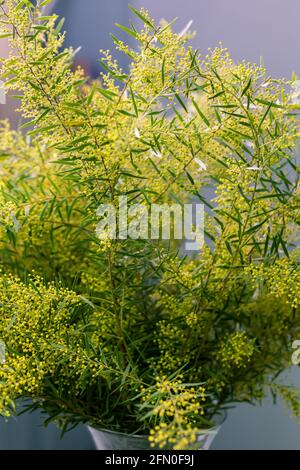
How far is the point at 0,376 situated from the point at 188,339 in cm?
22

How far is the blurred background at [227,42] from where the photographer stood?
3.44 feet

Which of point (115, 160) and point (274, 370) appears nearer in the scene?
point (115, 160)

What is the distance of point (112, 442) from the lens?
25.5 inches

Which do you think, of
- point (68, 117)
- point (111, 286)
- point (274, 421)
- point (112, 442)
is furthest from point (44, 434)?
point (68, 117)

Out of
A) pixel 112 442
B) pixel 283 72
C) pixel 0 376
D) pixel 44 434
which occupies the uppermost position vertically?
pixel 283 72

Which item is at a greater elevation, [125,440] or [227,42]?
[227,42]

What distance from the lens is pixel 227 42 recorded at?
3.64ft

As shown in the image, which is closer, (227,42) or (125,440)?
(125,440)

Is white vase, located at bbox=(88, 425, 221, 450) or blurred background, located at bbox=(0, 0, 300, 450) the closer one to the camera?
white vase, located at bbox=(88, 425, 221, 450)

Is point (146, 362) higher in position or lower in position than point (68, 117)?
lower

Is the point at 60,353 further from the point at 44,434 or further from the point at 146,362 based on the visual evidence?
the point at 44,434

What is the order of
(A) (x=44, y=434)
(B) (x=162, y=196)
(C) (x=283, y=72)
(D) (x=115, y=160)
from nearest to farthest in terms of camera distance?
(D) (x=115, y=160) → (B) (x=162, y=196) → (C) (x=283, y=72) → (A) (x=44, y=434)

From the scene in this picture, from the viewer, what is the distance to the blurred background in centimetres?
105

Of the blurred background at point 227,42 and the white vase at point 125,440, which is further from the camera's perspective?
the blurred background at point 227,42
